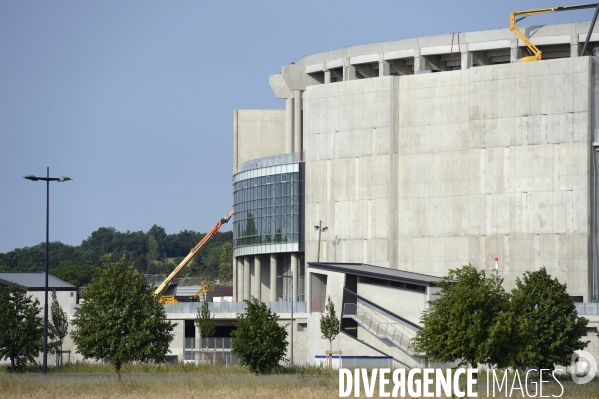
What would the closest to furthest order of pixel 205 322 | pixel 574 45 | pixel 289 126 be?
pixel 205 322 < pixel 574 45 < pixel 289 126

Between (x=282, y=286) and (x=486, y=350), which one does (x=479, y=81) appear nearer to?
(x=282, y=286)

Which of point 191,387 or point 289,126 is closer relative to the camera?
point 191,387

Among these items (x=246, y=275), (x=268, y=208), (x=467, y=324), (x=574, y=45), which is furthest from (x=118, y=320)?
(x=574, y=45)

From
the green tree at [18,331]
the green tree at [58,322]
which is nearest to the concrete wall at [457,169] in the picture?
the green tree at [58,322]

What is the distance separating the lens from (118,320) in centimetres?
5378

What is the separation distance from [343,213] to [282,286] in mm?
12188

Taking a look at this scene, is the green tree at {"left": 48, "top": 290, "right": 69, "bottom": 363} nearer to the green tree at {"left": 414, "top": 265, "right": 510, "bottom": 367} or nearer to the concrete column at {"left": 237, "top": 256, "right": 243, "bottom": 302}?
the concrete column at {"left": 237, "top": 256, "right": 243, "bottom": 302}

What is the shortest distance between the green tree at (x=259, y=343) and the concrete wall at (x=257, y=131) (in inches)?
1947

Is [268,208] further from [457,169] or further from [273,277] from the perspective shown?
[457,169]

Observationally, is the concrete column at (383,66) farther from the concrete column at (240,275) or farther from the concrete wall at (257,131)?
the concrete column at (240,275)

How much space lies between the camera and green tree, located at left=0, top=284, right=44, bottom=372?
213 feet

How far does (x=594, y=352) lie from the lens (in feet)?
225

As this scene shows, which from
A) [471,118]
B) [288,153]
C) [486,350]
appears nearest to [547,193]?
[471,118]

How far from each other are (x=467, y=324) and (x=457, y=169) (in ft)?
128
